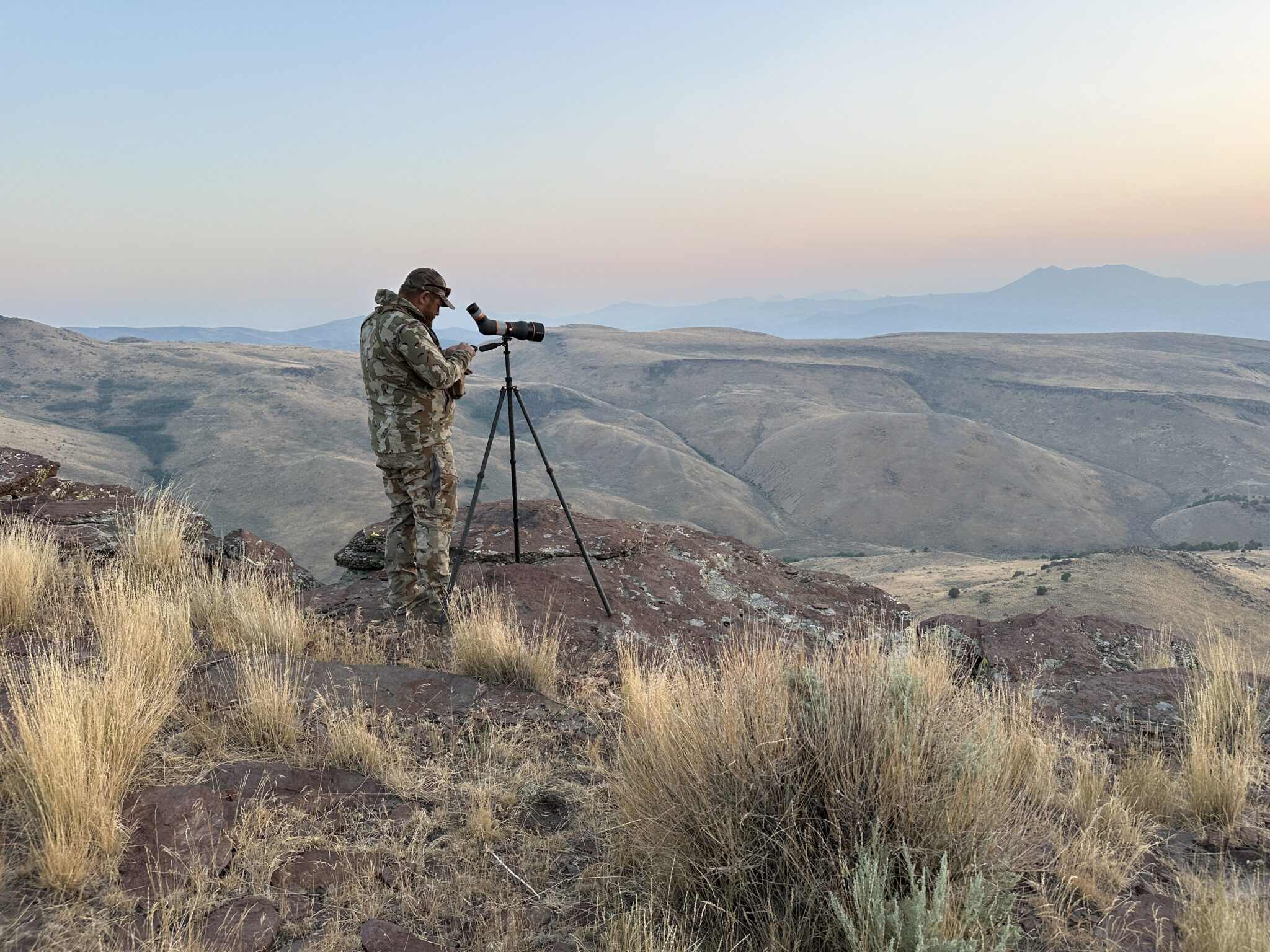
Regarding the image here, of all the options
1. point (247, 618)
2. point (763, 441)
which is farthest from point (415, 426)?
point (763, 441)

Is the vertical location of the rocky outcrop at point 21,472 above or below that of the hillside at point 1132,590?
above

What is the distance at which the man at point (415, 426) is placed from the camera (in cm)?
527

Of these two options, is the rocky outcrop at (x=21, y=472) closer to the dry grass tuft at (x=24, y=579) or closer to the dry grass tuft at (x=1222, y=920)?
the dry grass tuft at (x=24, y=579)

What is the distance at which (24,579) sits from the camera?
4492mm

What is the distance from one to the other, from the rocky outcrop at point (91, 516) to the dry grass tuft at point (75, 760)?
3033mm

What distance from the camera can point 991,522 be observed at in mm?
69562

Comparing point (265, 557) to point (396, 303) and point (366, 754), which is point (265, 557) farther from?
point (366, 754)

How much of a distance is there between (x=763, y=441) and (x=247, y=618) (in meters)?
91.7

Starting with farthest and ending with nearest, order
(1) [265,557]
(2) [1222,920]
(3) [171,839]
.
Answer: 1. (1) [265,557]
2. (3) [171,839]
3. (2) [1222,920]

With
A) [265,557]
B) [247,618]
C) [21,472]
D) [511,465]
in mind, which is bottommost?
[265,557]

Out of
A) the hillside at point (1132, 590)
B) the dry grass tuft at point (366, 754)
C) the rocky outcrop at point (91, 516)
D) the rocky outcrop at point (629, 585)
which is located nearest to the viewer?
the dry grass tuft at point (366, 754)

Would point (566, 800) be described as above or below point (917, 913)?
below

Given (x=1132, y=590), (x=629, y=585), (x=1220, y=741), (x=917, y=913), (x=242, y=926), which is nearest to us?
(x=917, y=913)

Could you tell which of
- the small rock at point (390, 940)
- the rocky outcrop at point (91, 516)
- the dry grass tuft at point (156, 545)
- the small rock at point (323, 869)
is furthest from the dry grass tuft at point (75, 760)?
the rocky outcrop at point (91, 516)
